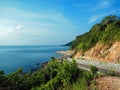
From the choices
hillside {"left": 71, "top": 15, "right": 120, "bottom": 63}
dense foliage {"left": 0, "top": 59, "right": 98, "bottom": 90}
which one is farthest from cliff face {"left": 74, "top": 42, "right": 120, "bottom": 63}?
dense foliage {"left": 0, "top": 59, "right": 98, "bottom": 90}

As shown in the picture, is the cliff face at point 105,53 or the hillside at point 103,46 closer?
the cliff face at point 105,53

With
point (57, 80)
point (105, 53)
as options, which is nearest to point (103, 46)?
point (105, 53)

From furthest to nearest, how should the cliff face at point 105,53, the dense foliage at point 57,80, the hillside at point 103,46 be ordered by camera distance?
the hillside at point 103,46, the cliff face at point 105,53, the dense foliage at point 57,80

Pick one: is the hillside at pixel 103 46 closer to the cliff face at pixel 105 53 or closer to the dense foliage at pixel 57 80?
the cliff face at pixel 105 53

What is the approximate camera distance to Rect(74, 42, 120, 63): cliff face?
37206mm

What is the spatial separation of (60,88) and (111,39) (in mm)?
30795

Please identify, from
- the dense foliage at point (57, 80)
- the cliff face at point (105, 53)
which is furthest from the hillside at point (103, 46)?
the dense foliage at point (57, 80)

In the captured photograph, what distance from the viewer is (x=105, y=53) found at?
41.2 m

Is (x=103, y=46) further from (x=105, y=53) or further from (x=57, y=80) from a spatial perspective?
(x=57, y=80)

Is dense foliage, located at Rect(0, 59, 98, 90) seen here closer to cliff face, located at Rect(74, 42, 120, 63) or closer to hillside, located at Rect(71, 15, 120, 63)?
cliff face, located at Rect(74, 42, 120, 63)

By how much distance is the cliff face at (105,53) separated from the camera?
3721cm

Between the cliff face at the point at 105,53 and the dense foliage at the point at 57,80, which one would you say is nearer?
the dense foliage at the point at 57,80

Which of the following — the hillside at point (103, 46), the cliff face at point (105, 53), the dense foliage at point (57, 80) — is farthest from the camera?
the hillside at point (103, 46)

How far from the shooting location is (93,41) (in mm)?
48812
